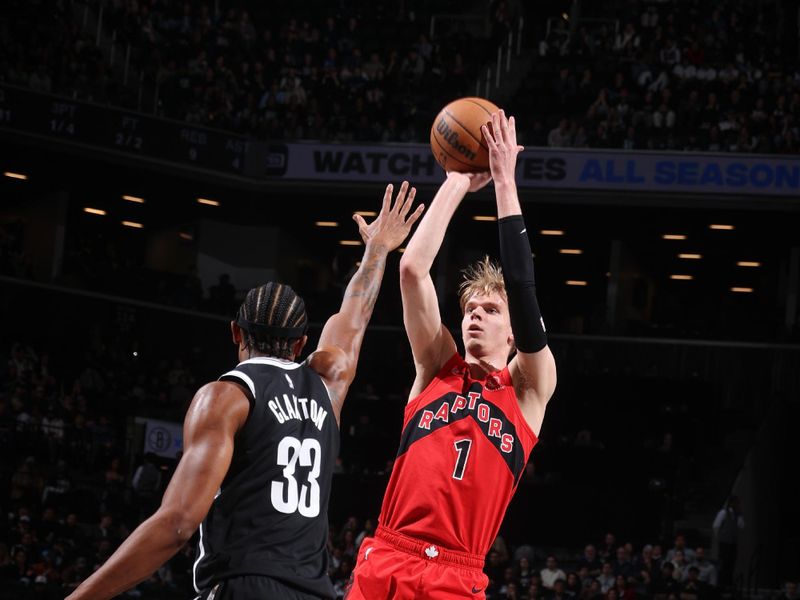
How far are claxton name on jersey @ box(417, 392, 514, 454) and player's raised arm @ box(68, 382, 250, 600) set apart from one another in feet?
5.30

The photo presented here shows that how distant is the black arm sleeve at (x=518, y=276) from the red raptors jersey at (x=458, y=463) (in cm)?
46

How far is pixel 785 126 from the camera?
22.9 meters

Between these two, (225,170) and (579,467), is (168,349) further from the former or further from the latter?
→ (579,467)

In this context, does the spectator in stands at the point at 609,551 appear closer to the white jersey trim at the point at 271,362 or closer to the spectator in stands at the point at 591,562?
the spectator in stands at the point at 591,562

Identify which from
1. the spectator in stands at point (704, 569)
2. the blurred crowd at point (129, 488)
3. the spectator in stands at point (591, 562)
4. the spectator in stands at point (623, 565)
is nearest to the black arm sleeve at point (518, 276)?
the blurred crowd at point (129, 488)

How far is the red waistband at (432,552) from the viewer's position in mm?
5250

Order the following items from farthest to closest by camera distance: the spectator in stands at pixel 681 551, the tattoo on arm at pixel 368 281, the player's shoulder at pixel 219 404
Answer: the spectator in stands at pixel 681 551 → the tattoo on arm at pixel 368 281 → the player's shoulder at pixel 219 404

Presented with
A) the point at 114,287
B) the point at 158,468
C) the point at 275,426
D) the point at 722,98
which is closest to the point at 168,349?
the point at 114,287

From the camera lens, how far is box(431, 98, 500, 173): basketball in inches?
233

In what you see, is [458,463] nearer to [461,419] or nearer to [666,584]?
[461,419]

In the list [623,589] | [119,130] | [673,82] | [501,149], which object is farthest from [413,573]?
[673,82]

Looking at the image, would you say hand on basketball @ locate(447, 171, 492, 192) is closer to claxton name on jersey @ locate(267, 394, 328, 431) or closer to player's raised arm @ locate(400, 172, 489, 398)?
player's raised arm @ locate(400, 172, 489, 398)

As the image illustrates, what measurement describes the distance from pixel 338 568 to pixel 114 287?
1144 cm

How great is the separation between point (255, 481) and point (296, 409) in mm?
301
